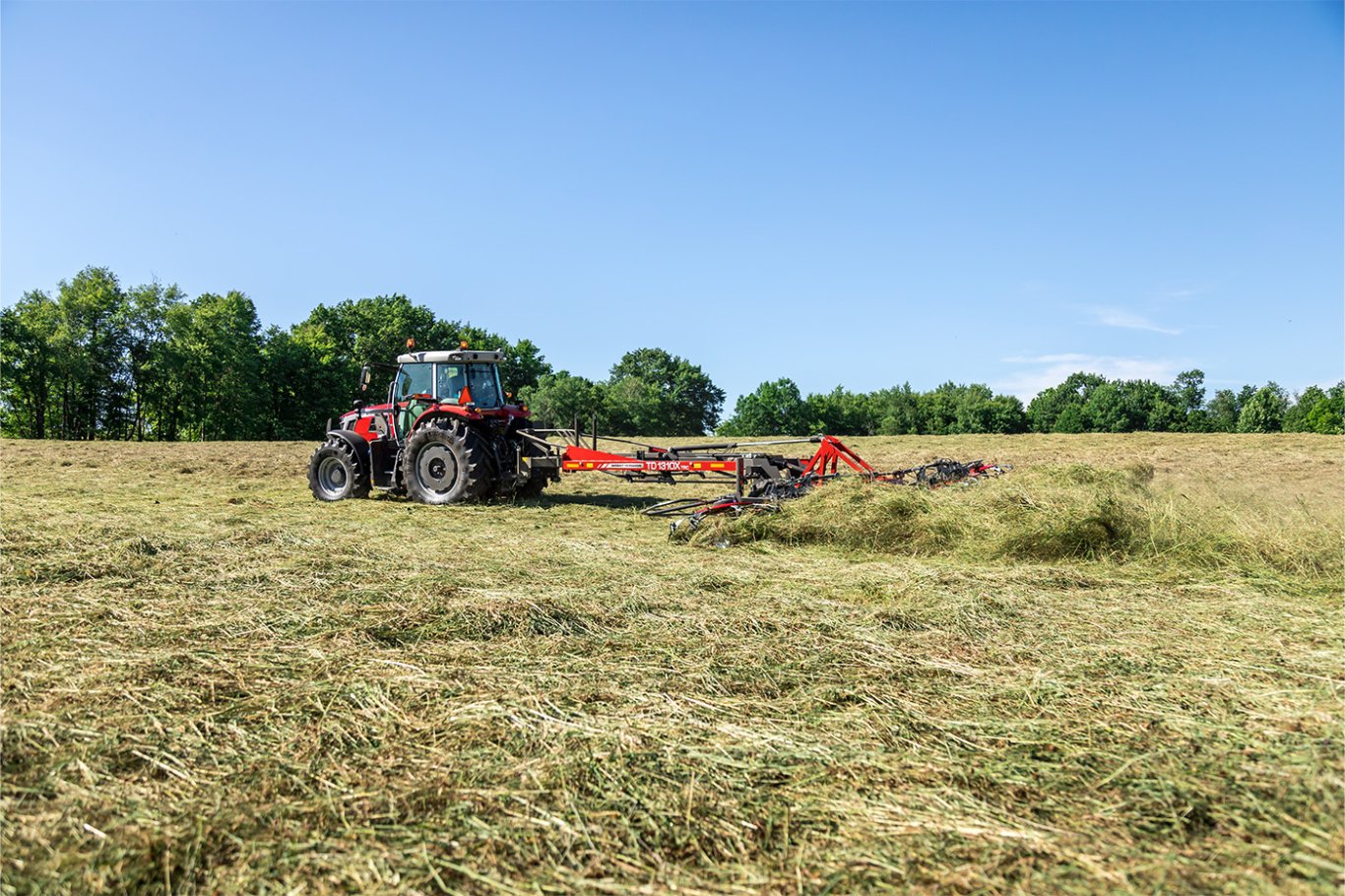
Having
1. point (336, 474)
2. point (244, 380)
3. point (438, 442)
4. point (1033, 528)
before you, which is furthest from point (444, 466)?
point (244, 380)

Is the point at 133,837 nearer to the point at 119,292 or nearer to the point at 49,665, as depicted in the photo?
the point at 49,665

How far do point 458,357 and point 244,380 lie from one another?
39.0m

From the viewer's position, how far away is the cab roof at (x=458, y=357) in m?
11.0

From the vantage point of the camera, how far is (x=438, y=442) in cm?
1061

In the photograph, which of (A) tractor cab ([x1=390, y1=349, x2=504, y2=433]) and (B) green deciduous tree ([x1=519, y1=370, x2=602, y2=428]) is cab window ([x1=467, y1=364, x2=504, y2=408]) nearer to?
(A) tractor cab ([x1=390, y1=349, x2=504, y2=433])

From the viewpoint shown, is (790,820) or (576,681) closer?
(790,820)

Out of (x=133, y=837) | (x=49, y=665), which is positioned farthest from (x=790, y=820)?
(x=49, y=665)

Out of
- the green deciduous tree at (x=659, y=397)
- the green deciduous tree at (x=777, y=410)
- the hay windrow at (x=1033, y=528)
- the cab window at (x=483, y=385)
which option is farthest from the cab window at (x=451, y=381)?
the green deciduous tree at (x=777, y=410)

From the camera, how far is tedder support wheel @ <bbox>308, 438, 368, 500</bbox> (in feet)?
36.7

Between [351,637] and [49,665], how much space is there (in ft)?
3.66

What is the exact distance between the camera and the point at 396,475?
36.6ft

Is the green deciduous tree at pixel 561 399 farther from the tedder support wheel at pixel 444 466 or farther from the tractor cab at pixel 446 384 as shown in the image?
the tedder support wheel at pixel 444 466

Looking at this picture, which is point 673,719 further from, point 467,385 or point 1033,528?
point 467,385

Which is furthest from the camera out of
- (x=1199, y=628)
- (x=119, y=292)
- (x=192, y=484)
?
(x=119, y=292)
